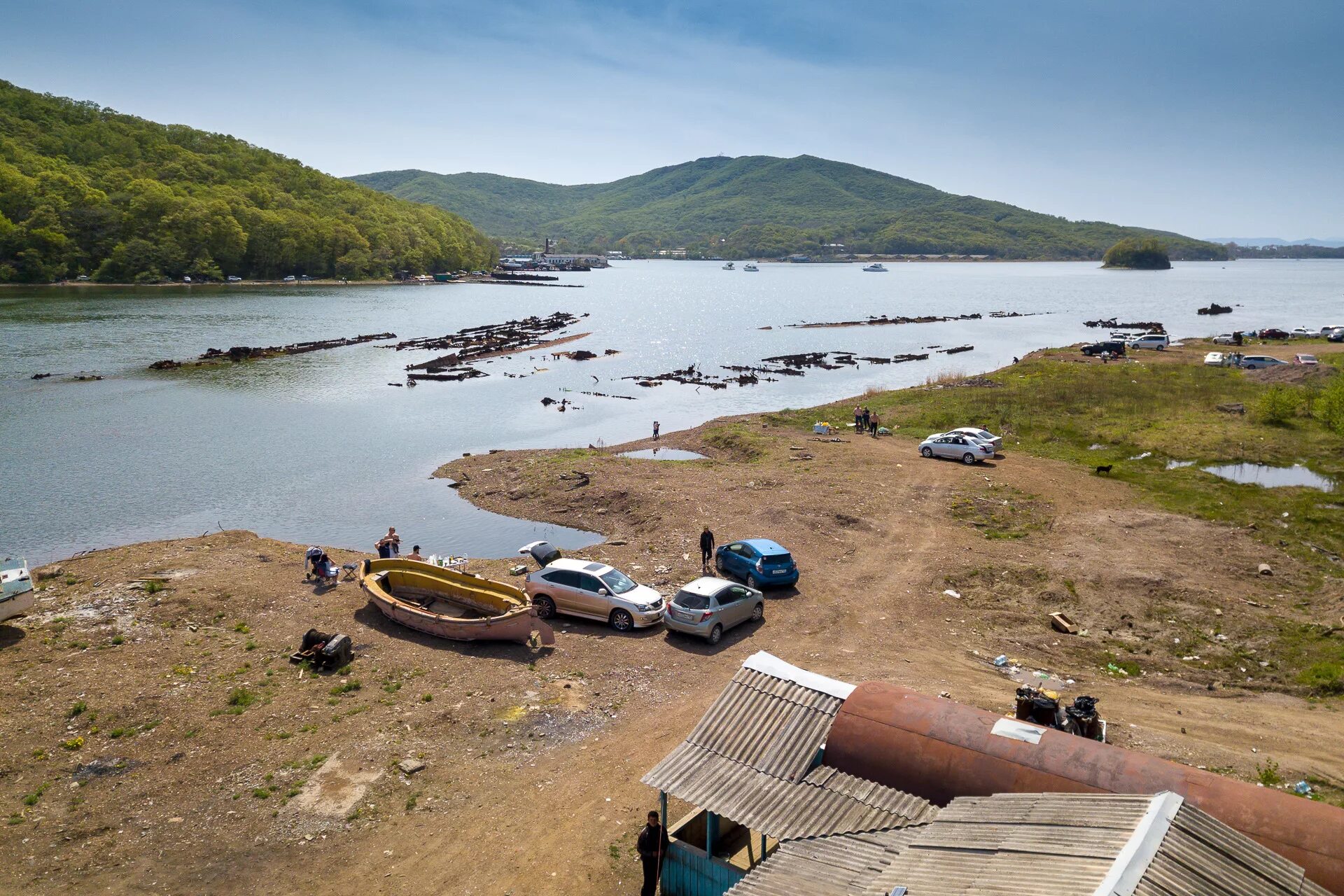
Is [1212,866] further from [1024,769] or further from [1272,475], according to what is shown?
[1272,475]

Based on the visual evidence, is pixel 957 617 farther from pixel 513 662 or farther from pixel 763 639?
pixel 513 662

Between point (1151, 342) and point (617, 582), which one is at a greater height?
point (1151, 342)

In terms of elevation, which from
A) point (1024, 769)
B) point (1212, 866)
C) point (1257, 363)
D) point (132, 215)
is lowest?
point (1024, 769)

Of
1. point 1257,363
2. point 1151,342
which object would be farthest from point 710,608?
point 1151,342

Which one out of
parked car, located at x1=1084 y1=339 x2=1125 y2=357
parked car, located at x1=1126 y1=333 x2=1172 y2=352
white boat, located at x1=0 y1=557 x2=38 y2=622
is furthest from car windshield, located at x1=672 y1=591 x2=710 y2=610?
parked car, located at x1=1126 y1=333 x2=1172 y2=352

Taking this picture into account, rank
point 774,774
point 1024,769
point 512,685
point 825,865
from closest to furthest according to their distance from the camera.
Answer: point 825,865, point 1024,769, point 774,774, point 512,685

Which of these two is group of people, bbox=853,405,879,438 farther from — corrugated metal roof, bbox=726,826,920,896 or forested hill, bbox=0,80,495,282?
forested hill, bbox=0,80,495,282

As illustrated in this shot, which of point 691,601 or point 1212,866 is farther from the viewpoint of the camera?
point 691,601
